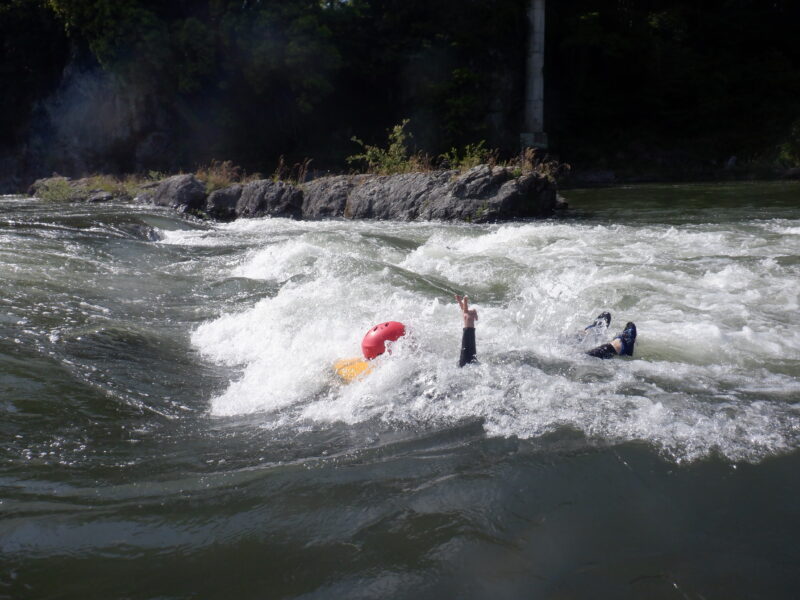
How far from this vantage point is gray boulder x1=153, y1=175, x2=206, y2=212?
1466 cm

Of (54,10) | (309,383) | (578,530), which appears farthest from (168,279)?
(54,10)

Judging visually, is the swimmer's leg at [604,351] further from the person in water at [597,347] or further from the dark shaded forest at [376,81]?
the dark shaded forest at [376,81]

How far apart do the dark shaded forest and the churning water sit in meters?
17.5

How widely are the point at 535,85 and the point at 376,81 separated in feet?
19.6

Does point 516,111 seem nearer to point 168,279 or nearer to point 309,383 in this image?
point 168,279

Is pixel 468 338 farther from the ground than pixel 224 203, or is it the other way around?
pixel 224 203

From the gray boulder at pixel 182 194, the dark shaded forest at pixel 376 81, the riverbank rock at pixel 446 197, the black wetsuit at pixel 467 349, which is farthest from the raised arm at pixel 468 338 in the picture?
the dark shaded forest at pixel 376 81

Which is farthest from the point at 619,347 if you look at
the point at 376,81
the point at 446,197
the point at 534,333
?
the point at 376,81

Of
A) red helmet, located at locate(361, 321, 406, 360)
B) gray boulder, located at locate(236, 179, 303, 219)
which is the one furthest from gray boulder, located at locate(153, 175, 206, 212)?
red helmet, located at locate(361, 321, 406, 360)

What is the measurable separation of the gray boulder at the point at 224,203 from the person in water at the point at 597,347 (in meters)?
10.6

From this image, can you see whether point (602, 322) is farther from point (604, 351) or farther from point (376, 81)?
point (376, 81)

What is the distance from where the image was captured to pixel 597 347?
4.68 metres

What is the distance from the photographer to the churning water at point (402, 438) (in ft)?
7.97

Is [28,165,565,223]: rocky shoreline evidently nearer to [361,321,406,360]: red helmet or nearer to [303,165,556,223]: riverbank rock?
[303,165,556,223]: riverbank rock
